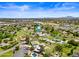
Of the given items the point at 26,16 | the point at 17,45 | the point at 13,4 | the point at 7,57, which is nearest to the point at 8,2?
the point at 13,4

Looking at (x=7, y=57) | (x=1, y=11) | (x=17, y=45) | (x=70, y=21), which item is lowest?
(x=7, y=57)

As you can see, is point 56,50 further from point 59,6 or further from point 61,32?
point 59,6

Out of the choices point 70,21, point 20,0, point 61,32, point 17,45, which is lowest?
point 17,45

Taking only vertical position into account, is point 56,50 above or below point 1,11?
below

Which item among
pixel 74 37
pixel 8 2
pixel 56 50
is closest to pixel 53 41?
pixel 56 50

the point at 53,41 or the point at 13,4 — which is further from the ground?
the point at 13,4

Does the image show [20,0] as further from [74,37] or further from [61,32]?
[74,37]

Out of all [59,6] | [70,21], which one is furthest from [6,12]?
[70,21]

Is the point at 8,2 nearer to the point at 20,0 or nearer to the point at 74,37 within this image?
the point at 20,0
